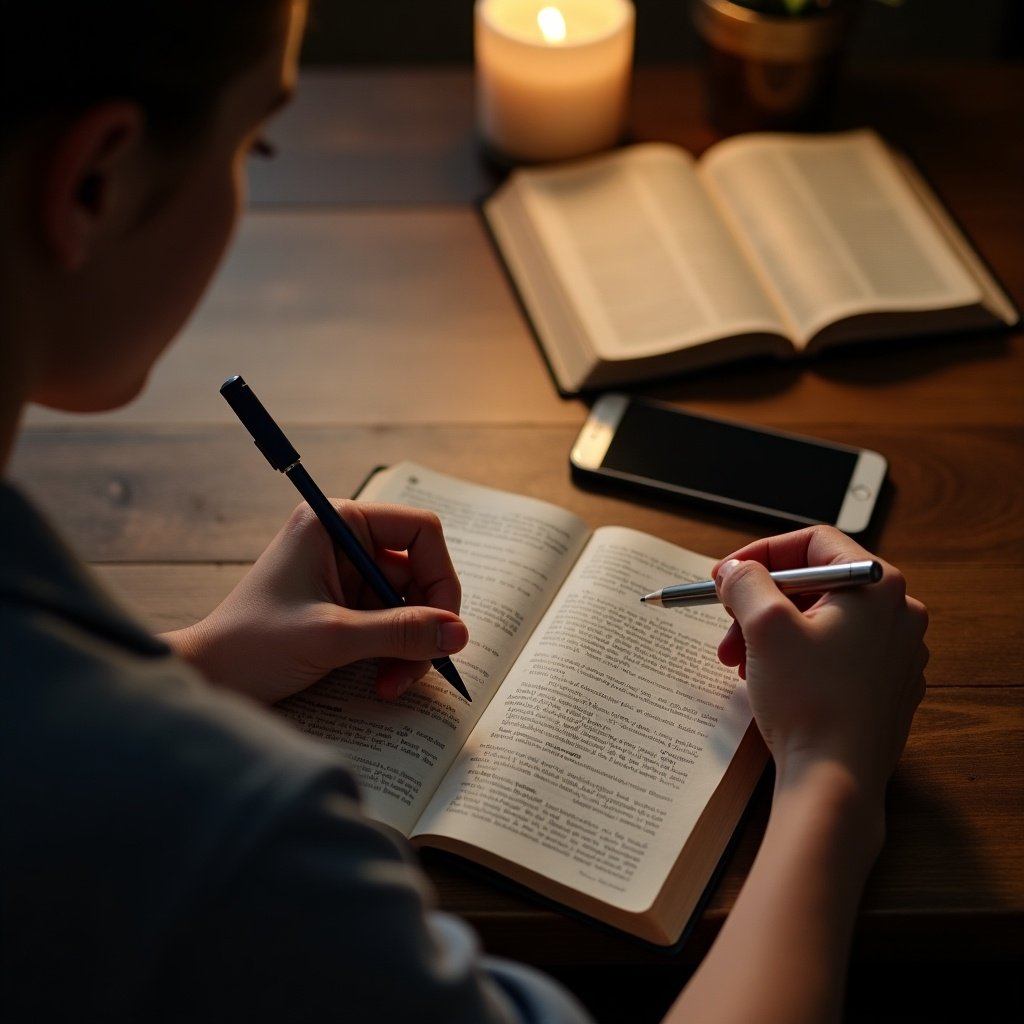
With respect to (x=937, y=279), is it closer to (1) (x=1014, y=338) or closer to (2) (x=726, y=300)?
(1) (x=1014, y=338)

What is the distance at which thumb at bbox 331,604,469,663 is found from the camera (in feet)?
2.50

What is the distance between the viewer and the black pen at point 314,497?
79 cm

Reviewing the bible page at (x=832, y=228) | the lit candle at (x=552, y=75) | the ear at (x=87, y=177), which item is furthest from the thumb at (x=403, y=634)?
the lit candle at (x=552, y=75)

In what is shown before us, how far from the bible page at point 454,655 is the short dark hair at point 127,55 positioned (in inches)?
15.3

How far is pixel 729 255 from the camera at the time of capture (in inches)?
45.1

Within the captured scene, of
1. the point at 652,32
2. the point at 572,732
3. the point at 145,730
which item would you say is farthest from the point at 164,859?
the point at 652,32

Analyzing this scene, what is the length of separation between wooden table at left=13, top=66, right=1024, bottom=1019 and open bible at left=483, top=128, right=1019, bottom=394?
0.03 meters

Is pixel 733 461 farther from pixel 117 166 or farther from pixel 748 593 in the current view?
pixel 117 166

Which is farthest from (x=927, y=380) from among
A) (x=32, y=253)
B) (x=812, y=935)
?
(x=32, y=253)

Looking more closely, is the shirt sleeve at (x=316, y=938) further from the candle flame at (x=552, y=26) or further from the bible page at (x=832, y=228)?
the candle flame at (x=552, y=26)

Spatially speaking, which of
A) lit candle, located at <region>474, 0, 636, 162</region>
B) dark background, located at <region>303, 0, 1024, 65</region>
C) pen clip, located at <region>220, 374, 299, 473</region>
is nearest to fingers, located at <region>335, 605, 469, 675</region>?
pen clip, located at <region>220, 374, 299, 473</region>

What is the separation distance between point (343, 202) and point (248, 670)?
0.66 metres

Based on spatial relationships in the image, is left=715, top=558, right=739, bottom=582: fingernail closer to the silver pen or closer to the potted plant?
the silver pen

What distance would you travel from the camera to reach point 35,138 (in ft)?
1.50
